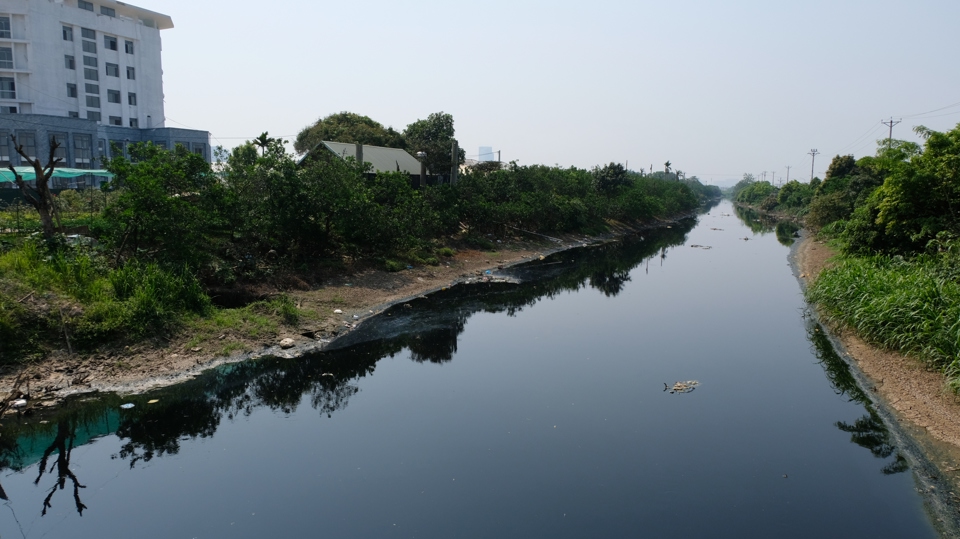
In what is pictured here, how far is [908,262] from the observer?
15438 millimetres

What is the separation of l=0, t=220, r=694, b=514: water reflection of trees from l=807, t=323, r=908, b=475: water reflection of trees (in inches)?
290

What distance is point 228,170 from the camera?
55.5ft

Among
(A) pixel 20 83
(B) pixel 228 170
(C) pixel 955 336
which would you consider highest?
(A) pixel 20 83

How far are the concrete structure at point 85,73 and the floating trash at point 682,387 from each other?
A: 1383 inches

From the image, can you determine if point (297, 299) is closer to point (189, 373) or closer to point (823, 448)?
point (189, 373)

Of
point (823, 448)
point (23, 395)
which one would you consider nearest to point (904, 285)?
point (823, 448)

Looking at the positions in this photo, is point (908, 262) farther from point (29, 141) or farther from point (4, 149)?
point (4, 149)

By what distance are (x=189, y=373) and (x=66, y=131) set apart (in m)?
31.2

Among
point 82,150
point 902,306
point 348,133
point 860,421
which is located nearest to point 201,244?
point 860,421

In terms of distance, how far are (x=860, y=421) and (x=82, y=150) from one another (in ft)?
130

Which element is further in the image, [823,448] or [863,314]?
[863,314]

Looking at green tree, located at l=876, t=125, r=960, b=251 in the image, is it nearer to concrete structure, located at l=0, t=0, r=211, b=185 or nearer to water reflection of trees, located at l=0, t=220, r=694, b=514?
water reflection of trees, located at l=0, t=220, r=694, b=514

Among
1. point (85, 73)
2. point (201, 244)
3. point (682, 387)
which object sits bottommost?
point (682, 387)

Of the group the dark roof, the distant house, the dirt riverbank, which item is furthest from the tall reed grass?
the dark roof
